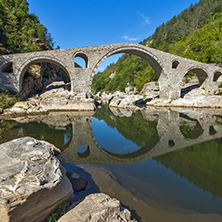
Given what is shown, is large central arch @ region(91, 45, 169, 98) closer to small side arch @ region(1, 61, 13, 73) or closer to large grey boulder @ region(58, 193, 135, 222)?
small side arch @ region(1, 61, 13, 73)

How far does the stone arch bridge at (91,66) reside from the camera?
50.8ft

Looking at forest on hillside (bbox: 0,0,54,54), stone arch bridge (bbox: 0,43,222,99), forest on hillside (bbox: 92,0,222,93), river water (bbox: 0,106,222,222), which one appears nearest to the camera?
river water (bbox: 0,106,222,222)

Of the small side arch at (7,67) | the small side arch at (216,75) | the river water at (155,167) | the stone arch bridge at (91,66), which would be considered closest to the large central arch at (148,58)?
the stone arch bridge at (91,66)

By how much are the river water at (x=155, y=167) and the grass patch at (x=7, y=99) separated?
7445 mm

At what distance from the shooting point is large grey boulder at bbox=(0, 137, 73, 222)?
63.8 inches

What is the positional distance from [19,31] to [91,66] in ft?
41.0

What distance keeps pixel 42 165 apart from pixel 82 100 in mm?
14526

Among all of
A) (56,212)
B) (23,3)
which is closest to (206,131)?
(56,212)

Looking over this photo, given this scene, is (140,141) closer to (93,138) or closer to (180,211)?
(93,138)

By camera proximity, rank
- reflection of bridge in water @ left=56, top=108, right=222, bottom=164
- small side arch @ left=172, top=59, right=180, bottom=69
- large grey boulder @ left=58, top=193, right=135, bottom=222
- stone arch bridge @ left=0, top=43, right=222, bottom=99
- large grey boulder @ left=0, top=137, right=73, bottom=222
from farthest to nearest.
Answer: small side arch @ left=172, top=59, right=180, bottom=69
stone arch bridge @ left=0, top=43, right=222, bottom=99
reflection of bridge in water @ left=56, top=108, right=222, bottom=164
large grey boulder @ left=58, top=193, right=135, bottom=222
large grey boulder @ left=0, top=137, right=73, bottom=222

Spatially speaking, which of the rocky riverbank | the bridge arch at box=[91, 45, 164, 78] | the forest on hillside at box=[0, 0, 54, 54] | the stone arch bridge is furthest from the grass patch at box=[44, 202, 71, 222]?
the forest on hillside at box=[0, 0, 54, 54]

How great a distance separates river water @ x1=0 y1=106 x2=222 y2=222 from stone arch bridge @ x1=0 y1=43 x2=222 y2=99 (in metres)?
10.6

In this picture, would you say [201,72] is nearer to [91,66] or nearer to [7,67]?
[91,66]

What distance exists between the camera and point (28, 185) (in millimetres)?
1824
